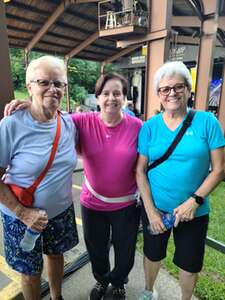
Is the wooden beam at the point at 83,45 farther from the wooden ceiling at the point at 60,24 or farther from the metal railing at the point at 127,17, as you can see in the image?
the metal railing at the point at 127,17

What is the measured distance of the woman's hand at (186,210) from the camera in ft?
5.31

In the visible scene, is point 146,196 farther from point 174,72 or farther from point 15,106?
point 15,106

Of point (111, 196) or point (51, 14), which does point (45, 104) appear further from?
point (51, 14)

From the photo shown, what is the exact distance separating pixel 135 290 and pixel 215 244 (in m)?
1.01

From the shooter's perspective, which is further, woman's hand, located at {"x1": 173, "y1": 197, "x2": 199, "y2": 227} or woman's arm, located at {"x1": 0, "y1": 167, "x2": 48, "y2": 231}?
woman's hand, located at {"x1": 173, "y1": 197, "x2": 199, "y2": 227}

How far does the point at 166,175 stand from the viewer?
5.49 ft

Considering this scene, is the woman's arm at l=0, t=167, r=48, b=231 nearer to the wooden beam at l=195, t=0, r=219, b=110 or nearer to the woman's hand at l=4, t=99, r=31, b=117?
the woman's hand at l=4, t=99, r=31, b=117

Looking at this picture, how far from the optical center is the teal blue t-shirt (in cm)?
155

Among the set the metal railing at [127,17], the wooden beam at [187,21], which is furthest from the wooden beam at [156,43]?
the wooden beam at [187,21]

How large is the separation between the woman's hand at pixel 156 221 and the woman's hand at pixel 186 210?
0.13 meters

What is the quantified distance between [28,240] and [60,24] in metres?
10.3

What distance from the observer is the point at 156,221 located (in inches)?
68.5

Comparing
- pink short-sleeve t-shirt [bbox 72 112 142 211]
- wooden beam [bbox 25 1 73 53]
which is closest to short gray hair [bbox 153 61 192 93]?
pink short-sleeve t-shirt [bbox 72 112 142 211]

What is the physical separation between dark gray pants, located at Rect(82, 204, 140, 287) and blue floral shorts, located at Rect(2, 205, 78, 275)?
0.18 meters
